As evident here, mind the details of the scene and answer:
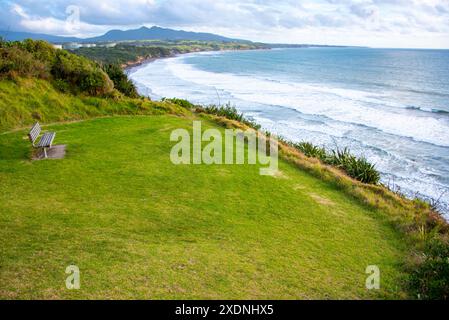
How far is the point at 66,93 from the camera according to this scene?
23.2m

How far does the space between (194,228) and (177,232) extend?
508 millimetres

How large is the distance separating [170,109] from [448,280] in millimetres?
20176

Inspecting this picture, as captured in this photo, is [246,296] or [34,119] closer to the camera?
[246,296]

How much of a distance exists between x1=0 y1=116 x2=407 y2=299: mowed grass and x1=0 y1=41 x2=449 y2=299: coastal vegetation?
0.12 feet

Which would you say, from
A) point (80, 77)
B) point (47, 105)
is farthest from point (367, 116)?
point (47, 105)

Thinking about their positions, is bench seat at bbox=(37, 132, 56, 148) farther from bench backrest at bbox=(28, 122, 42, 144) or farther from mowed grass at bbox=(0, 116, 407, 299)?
mowed grass at bbox=(0, 116, 407, 299)

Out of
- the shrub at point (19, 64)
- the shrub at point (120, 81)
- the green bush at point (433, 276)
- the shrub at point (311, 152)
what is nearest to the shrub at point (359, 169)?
the shrub at point (311, 152)

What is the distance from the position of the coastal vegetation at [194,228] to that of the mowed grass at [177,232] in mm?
36

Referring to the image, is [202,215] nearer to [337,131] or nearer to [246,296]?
[246,296]

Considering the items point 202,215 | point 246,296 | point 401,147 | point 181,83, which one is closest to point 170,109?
point 202,215

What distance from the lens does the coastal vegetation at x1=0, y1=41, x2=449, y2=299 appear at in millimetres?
7648

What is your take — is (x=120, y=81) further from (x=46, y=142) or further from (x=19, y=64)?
(x=46, y=142)
